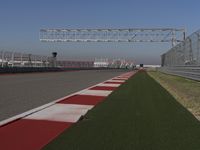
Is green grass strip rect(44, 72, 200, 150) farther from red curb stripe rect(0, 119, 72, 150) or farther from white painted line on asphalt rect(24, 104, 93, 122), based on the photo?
white painted line on asphalt rect(24, 104, 93, 122)

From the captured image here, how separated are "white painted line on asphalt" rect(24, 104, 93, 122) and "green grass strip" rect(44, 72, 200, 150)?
0.30 meters

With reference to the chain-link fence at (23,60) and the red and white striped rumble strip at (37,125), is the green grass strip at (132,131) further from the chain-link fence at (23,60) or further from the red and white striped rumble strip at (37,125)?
the chain-link fence at (23,60)

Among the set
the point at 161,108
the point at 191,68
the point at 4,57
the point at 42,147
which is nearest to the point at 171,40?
the point at 4,57

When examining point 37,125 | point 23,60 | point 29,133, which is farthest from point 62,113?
point 23,60

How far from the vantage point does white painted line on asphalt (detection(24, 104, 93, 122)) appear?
7761 millimetres

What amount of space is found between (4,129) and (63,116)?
1.87 m

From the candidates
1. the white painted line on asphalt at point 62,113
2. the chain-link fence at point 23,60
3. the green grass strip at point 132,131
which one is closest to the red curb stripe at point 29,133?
the green grass strip at point 132,131

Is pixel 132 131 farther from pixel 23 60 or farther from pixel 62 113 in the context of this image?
pixel 23 60

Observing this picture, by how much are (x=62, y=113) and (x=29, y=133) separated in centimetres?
238

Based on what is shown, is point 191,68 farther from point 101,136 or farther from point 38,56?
point 38,56

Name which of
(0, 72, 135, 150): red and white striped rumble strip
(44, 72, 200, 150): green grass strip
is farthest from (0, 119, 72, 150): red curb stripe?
(44, 72, 200, 150): green grass strip

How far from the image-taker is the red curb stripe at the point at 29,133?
530cm

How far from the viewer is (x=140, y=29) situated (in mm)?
77250

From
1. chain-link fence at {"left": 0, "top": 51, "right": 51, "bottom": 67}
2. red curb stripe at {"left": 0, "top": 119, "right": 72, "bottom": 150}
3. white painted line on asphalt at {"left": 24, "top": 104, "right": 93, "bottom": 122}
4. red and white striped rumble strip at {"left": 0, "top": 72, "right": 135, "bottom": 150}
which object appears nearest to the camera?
red curb stripe at {"left": 0, "top": 119, "right": 72, "bottom": 150}
